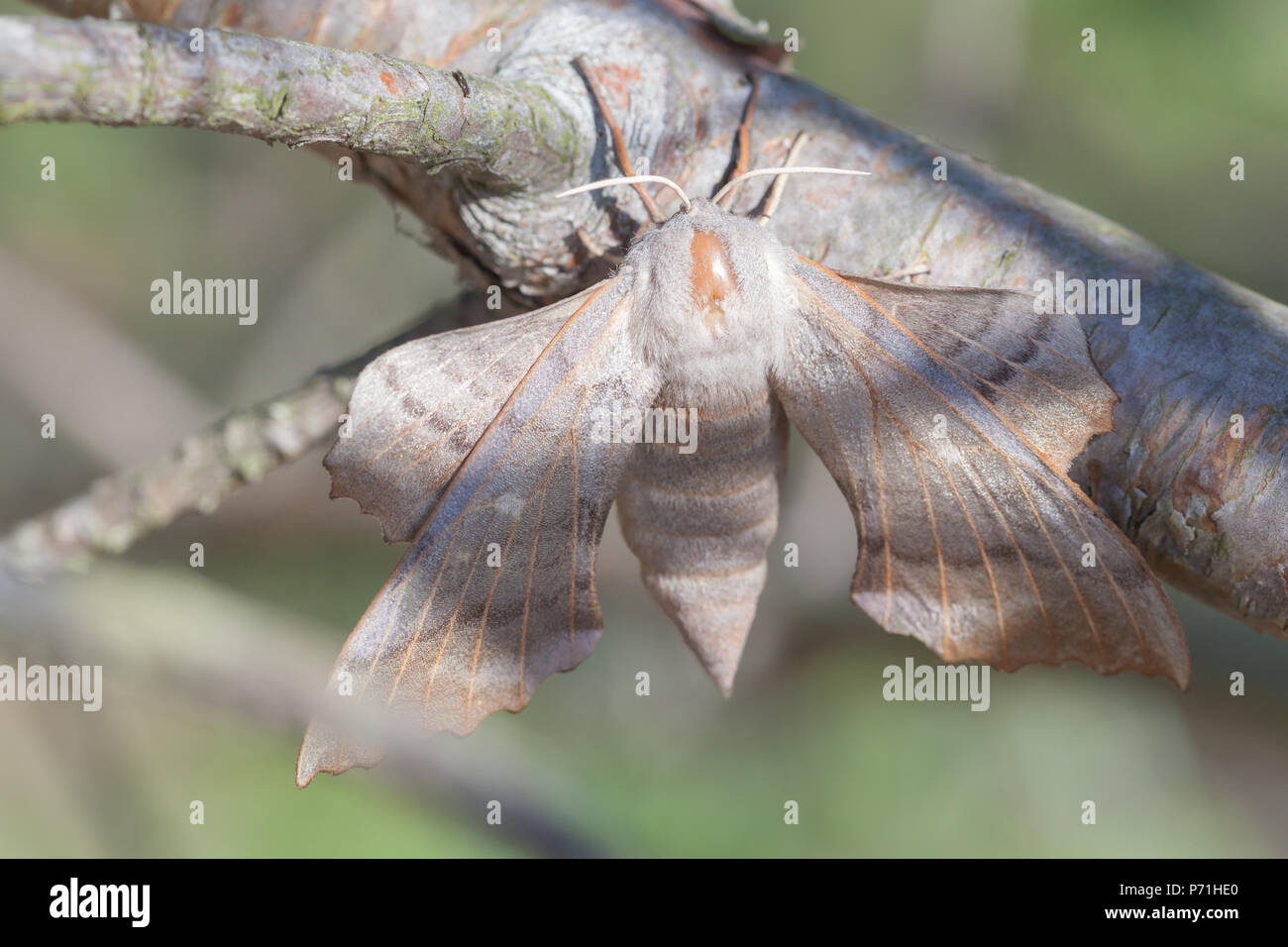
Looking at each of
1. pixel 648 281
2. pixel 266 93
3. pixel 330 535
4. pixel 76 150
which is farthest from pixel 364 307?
pixel 266 93

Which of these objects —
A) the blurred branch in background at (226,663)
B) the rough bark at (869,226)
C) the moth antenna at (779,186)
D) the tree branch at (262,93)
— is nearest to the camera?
the tree branch at (262,93)

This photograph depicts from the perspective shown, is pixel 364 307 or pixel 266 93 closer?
Result: pixel 266 93

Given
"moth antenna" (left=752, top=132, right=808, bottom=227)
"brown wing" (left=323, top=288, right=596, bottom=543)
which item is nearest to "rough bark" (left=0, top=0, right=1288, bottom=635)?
"moth antenna" (left=752, top=132, right=808, bottom=227)

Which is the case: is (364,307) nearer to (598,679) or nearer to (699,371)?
(598,679)

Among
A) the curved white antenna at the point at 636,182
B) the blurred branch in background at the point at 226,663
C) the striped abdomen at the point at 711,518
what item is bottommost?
the blurred branch in background at the point at 226,663

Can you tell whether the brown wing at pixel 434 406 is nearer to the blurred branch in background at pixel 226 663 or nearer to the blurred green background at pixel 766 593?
the blurred branch in background at pixel 226 663

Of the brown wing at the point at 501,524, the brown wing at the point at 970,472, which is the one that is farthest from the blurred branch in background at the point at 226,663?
the brown wing at the point at 970,472

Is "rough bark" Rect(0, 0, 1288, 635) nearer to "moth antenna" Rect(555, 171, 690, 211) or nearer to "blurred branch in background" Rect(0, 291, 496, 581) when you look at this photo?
"moth antenna" Rect(555, 171, 690, 211)
